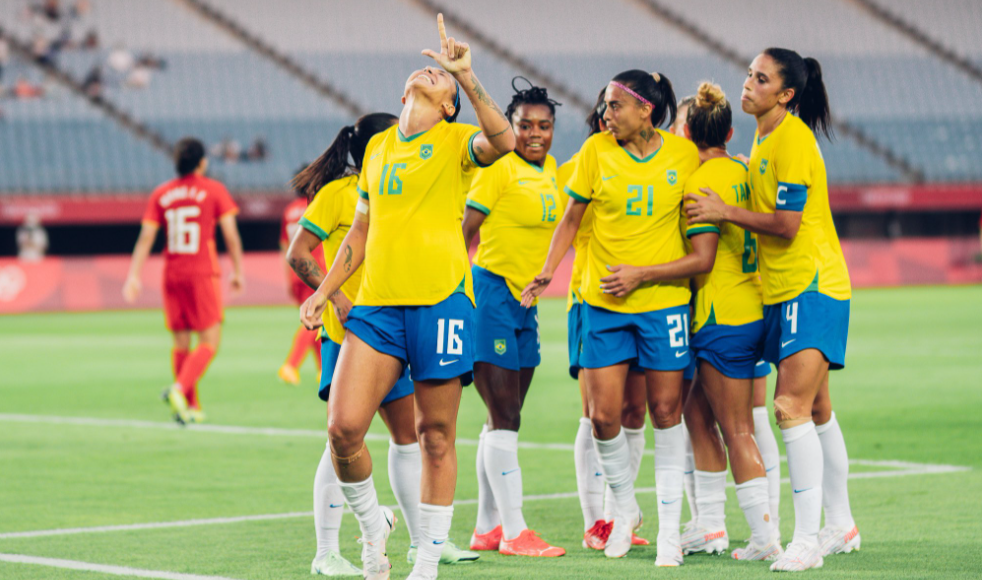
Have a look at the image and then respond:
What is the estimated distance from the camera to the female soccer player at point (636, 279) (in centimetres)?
561

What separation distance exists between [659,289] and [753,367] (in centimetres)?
53

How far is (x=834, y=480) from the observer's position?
5.75 m

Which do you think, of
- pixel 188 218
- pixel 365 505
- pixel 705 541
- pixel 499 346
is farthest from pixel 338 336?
pixel 188 218

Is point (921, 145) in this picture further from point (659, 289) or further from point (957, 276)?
point (659, 289)

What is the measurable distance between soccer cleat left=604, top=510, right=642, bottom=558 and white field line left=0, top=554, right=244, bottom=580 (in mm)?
1662

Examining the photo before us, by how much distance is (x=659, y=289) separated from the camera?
5660 millimetres

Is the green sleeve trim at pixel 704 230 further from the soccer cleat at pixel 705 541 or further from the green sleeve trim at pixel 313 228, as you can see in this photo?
the green sleeve trim at pixel 313 228

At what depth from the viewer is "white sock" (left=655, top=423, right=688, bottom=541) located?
18.4 feet

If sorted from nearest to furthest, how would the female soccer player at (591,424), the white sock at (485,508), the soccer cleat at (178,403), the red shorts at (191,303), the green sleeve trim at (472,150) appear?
Result: the green sleeve trim at (472,150) < the female soccer player at (591,424) < the white sock at (485,508) < the soccer cleat at (178,403) < the red shorts at (191,303)

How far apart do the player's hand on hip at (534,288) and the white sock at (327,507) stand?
114cm

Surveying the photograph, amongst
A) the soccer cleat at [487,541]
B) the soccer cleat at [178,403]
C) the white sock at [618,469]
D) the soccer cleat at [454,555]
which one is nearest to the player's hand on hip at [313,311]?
the soccer cleat at [454,555]

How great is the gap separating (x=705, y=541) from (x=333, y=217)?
2.17 metres

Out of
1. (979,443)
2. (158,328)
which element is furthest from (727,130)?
(158,328)

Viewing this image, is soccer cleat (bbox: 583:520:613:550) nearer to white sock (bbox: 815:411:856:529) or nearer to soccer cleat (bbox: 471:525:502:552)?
soccer cleat (bbox: 471:525:502:552)
